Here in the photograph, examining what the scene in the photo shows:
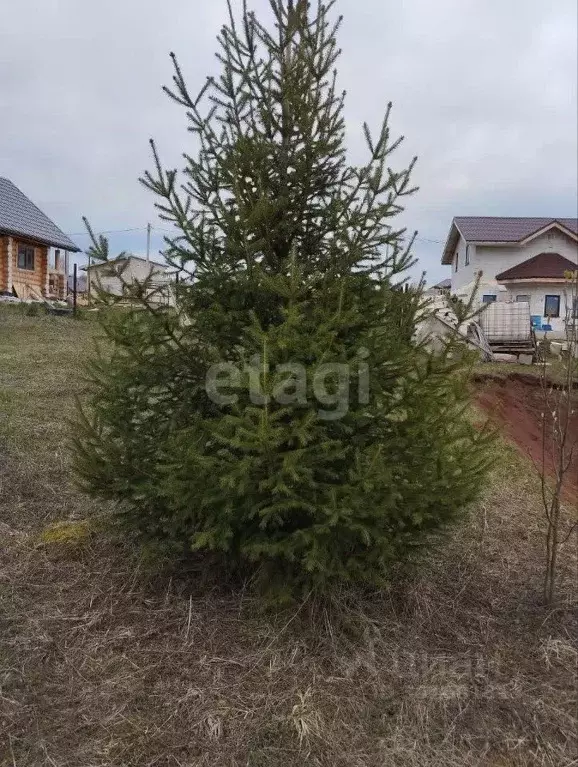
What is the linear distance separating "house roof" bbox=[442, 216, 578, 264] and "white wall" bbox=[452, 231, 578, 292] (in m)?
0.41

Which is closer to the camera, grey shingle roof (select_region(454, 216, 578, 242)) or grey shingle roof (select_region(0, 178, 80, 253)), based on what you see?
grey shingle roof (select_region(0, 178, 80, 253))

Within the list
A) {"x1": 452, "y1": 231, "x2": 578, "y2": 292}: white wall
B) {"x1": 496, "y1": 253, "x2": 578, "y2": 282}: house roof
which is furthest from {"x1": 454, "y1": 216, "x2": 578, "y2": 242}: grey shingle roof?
{"x1": 496, "y1": 253, "x2": 578, "y2": 282}: house roof

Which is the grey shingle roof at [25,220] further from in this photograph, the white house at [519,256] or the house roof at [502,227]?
the house roof at [502,227]

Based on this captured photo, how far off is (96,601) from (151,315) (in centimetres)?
157

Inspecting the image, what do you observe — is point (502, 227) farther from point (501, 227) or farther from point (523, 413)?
point (523, 413)

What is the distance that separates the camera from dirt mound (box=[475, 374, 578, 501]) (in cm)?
787

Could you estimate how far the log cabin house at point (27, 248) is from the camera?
70.7 ft

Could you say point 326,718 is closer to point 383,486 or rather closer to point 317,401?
point 383,486

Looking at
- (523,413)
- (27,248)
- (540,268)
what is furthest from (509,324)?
(27,248)

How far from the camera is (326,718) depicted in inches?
95.6

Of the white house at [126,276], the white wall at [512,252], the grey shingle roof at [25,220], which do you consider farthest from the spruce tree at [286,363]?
the white wall at [512,252]

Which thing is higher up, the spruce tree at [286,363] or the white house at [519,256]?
the white house at [519,256]

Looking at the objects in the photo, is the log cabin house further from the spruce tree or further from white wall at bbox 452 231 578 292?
the spruce tree

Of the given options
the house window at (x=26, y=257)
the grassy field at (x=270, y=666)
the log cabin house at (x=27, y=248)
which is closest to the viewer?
the grassy field at (x=270, y=666)
